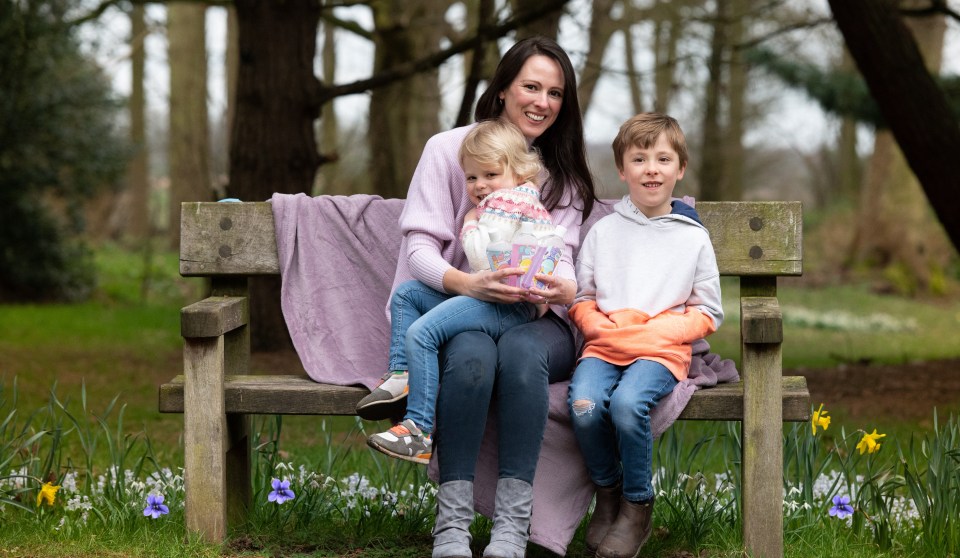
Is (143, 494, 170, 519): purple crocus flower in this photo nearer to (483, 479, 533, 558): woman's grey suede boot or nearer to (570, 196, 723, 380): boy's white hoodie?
(483, 479, 533, 558): woman's grey suede boot

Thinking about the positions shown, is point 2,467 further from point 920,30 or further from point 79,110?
point 920,30

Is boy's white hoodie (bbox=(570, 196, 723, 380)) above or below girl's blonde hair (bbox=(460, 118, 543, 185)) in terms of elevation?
below

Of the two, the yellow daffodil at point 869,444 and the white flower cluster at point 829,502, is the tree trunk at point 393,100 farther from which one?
the yellow daffodil at point 869,444

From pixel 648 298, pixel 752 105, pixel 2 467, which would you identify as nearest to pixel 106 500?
pixel 2 467

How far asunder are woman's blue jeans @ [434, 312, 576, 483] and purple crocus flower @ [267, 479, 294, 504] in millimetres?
585

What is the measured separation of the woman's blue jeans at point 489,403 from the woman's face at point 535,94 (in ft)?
2.49

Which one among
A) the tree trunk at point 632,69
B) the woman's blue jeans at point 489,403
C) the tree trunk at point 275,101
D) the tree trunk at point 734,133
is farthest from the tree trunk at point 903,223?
the woman's blue jeans at point 489,403

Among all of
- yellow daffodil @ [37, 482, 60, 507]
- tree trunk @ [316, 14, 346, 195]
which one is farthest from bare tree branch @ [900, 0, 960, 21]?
tree trunk @ [316, 14, 346, 195]

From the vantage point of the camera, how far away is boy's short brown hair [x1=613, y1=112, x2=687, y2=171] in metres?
3.12

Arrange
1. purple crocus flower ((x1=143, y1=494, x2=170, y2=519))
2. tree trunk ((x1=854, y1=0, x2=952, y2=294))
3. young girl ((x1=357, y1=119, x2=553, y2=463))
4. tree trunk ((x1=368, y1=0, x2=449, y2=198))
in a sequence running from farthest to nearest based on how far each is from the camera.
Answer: tree trunk ((x1=854, y1=0, x2=952, y2=294))
tree trunk ((x1=368, y1=0, x2=449, y2=198))
purple crocus flower ((x1=143, y1=494, x2=170, y2=519))
young girl ((x1=357, y1=119, x2=553, y2=463))

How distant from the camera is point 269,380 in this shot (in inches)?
128

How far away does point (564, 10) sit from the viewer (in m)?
6.37

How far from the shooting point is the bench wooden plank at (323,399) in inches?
118

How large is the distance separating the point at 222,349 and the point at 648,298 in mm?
Answer: 1207
